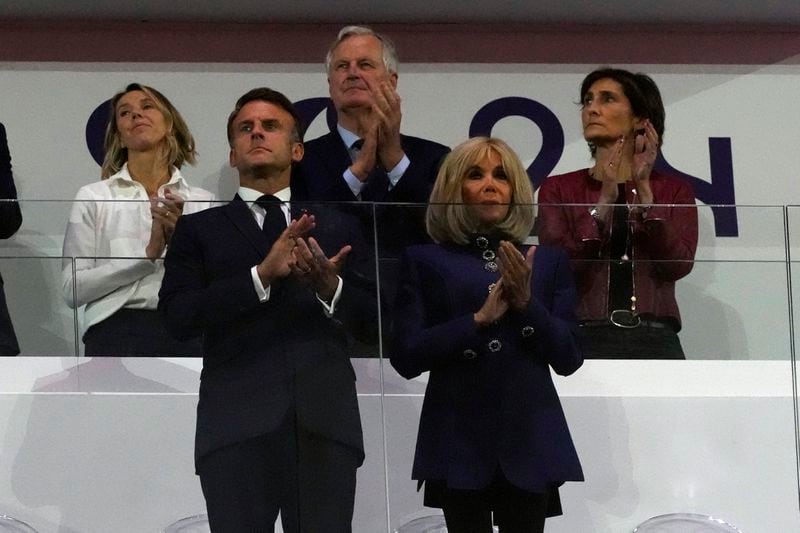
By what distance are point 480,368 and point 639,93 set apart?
4.49 ft

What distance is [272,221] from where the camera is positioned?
3.06 m

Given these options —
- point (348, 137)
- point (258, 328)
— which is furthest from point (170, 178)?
point (258, 328)

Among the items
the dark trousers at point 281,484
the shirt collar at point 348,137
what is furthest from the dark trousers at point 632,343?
the shirt collar at point 348,137

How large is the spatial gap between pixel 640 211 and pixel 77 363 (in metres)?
1.18

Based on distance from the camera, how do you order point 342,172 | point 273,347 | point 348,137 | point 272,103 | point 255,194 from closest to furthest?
point 273,347
point 255,194
point 272,103
point 342,172
point 348,137

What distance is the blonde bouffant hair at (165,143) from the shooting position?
Result: 4.07 meters

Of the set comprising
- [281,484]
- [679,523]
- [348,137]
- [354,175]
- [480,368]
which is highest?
[348,137]

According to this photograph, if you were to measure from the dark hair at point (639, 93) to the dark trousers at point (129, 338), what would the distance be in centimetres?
146

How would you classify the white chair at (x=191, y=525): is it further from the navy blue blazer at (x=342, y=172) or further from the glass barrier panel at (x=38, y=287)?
the navy blue blazer at (x=342, y=172)

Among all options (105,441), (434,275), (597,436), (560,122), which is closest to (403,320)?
(434,275)

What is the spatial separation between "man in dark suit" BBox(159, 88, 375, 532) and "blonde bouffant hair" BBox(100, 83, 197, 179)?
40.2 inches

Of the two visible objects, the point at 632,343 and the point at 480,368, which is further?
the point at 632,343

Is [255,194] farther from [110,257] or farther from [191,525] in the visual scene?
[191,525]

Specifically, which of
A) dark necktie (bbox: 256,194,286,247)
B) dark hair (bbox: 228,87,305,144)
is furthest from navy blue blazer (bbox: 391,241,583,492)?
dark hair (bbox: 228,87,305,144)
